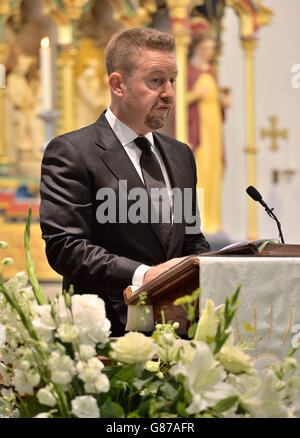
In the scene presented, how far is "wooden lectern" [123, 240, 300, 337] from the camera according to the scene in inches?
82.7

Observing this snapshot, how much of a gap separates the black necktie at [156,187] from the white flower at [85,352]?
4.44 feet

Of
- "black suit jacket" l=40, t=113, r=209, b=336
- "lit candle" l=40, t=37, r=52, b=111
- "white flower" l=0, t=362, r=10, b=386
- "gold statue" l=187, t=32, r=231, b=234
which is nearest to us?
"white flower" l=0, t=362, r=10, b=386

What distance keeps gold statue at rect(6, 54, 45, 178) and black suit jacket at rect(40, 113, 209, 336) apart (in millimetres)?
4160

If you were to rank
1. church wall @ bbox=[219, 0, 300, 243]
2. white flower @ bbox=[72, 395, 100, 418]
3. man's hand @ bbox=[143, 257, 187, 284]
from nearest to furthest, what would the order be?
white flower @ bbox=[72, 395, 100, 418], man's hand @ bbox=[143, 257, 187, 284], church wall @ bbox=[219, 0, 300, 243]

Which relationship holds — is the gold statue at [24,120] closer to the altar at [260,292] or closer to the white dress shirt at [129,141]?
the white dress shirt at [129,141]

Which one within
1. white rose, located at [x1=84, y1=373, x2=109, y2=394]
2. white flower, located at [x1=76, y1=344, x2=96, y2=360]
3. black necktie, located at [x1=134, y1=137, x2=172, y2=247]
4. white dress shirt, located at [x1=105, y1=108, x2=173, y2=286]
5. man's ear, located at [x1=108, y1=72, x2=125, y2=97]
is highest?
man's ear, located at [x1=108, y1=72, x2=125, y2=97]

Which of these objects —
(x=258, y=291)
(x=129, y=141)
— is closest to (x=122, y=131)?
(x=129, y=141)

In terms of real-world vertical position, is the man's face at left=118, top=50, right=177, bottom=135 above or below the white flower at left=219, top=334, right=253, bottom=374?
above

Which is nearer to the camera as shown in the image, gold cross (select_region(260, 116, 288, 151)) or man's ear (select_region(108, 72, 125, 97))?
man's ear (select_region(108, 72, 125, 97))

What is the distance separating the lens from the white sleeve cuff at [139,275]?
2.46m

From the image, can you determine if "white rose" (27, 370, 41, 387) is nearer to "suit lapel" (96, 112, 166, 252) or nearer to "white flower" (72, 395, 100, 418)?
"white flower" (72, 395, 100, 418)

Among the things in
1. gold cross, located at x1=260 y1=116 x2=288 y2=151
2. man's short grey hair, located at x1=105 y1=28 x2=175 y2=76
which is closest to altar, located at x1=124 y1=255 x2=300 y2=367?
man's short grey hair, located at x1=105 y1=28 x2=175 y2=76

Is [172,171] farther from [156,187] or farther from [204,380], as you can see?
[204,380]

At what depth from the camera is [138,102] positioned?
2840mm
